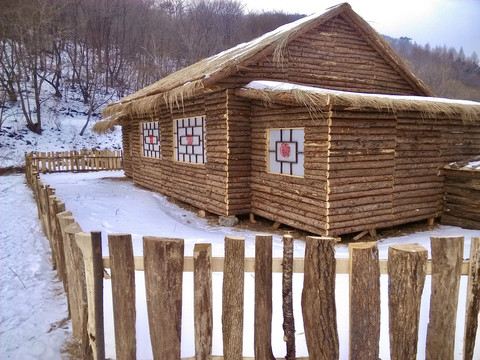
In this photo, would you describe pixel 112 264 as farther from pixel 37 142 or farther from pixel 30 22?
pixel 30 22

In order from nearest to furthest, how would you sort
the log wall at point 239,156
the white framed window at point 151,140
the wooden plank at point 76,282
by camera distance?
the wooden plank at point 76,282 < the log wall at point 239,156 < the white framed window at point 151,140

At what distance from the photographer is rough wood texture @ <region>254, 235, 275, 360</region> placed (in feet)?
8.46

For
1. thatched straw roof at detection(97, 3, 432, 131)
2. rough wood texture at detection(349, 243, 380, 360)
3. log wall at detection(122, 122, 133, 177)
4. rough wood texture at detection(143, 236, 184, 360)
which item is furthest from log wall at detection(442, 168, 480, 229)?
log wall at detection(122, 122, 133, 177)

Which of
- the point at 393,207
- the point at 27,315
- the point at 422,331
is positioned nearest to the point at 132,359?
the point at 27,315

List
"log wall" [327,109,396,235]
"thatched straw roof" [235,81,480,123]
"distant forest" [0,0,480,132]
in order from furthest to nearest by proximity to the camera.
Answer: "distant forest" [0,0,480,132], "log wall" [327,109,396,235], "thatched straw roof" [235,81,480,123]

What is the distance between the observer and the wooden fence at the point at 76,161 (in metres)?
20.7

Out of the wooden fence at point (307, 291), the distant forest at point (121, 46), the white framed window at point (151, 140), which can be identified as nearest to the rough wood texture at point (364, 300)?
the wooden fence at point (307, 291)

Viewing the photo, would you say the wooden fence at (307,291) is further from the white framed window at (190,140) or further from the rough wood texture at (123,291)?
the white framed window at (190,140)

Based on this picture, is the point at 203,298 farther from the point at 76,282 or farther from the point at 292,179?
the point at 292,179

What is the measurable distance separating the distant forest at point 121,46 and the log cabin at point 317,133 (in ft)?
65.4

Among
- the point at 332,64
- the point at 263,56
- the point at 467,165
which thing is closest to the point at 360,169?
the point at 467,165

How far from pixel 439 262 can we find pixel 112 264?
2341 mm

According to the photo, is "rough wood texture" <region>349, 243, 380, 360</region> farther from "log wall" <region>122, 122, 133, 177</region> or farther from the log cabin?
"log wall" <region>122, 122, 133, 177</region>

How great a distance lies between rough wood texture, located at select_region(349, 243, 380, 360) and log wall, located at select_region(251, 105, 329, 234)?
518cm
